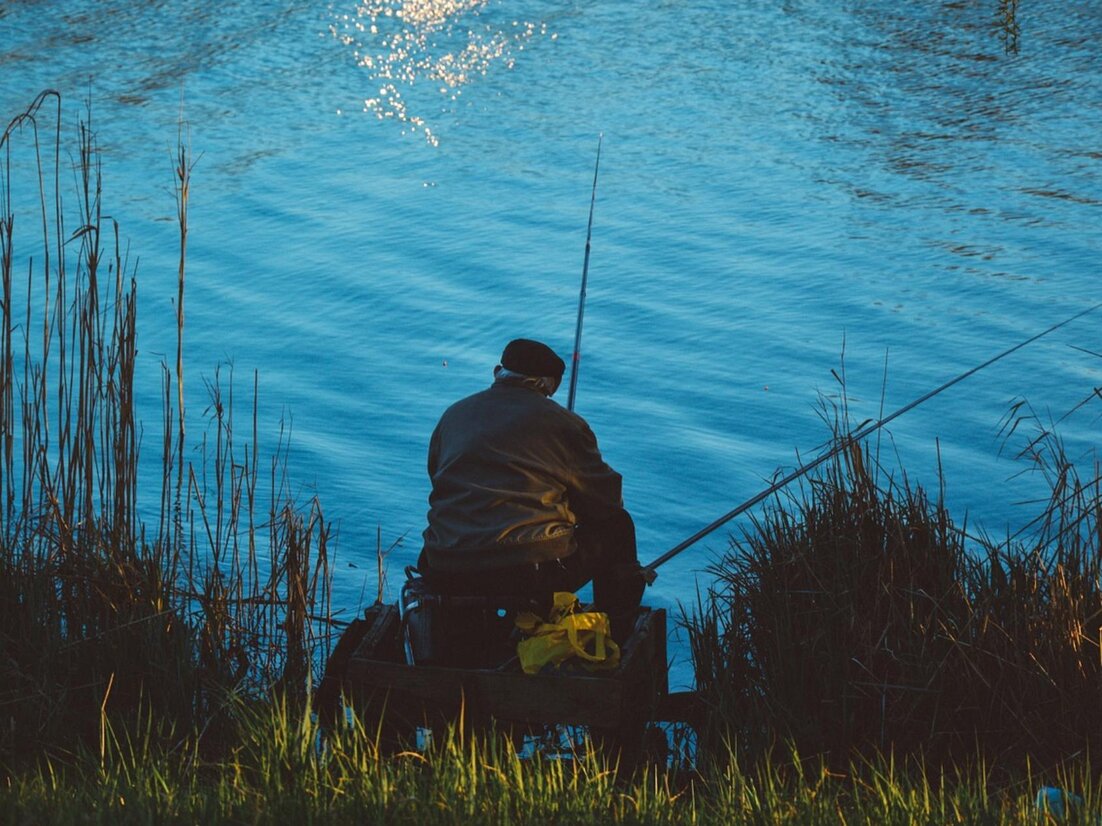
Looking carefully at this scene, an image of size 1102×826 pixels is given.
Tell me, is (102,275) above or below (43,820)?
above

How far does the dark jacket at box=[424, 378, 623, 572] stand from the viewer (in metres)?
4.29

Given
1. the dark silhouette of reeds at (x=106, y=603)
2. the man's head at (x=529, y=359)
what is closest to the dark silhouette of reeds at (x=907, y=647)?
the man's head at (x=529, y=359)

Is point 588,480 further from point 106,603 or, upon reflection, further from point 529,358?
point 106,603

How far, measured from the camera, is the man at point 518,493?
4.29 m

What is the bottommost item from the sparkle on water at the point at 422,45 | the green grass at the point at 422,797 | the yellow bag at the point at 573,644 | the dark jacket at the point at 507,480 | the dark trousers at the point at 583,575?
the green grass at the point at 422,797

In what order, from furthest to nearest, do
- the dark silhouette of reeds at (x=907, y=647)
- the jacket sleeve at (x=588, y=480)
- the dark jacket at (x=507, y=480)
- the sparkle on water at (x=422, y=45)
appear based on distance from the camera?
the sparkle on water at (x=422, y=45) → the jacket sleeve at (x=588, y=480) → the dark jacket at (x=507, y=480) → the dark silhouette of reeds at (x=907, y=647)

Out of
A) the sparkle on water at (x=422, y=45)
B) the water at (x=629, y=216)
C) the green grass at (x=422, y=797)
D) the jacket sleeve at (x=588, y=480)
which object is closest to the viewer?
the green grass at (x=422, y=797)

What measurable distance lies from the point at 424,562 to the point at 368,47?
1317 centimetres

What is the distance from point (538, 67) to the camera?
15.8 m

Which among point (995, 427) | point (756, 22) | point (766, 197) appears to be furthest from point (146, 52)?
point (995, 427)

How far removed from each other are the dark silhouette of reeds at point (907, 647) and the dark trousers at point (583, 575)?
1.11 ft

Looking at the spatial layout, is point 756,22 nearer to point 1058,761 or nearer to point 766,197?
point 766,197

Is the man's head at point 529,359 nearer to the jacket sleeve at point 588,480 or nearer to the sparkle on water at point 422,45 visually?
the jacket sleeve at point 588,480

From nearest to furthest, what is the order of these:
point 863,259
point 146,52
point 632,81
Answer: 1. point 863,259
2. point 632,81
3. point 146,52
